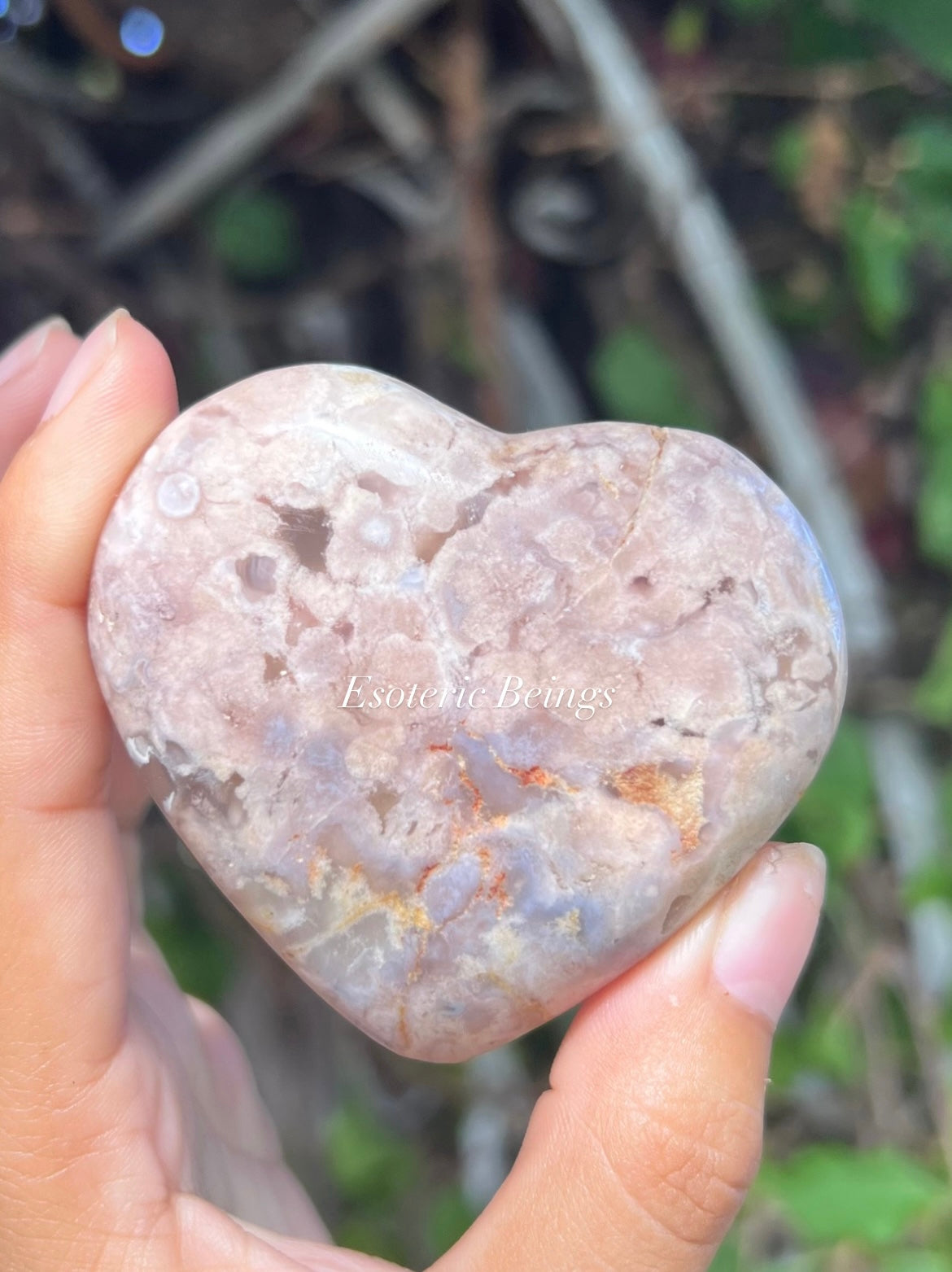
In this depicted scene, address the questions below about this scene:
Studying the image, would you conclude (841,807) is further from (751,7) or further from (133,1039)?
(751,7)

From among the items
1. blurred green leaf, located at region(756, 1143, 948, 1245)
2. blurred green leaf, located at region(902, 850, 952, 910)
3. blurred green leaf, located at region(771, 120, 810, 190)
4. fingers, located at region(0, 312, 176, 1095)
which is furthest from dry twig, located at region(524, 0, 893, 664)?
fingers, located at region(0, 312, 176, 1095)

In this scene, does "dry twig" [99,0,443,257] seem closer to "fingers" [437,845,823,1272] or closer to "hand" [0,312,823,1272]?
"hand" [0,312,823,1272]

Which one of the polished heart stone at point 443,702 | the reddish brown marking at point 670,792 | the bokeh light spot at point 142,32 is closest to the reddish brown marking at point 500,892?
the polished heart stone at point 443,702

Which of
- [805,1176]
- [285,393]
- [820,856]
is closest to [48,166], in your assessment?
[285,393]

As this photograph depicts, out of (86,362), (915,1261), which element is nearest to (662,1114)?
(915,1261)

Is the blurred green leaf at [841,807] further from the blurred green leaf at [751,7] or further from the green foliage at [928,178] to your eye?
the blurred green leaf at [751,7]

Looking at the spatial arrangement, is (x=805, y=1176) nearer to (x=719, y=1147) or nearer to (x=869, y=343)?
(x=719, y=1147)
